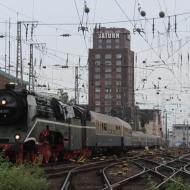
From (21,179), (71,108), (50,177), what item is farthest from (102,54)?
(21,179)

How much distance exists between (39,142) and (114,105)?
68.6m

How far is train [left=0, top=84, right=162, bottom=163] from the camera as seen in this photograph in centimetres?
2281

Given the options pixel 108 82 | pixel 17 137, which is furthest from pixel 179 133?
pixel 17 137

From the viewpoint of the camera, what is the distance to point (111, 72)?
7694 cm

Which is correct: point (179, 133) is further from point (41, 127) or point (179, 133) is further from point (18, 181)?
point (18, 181)

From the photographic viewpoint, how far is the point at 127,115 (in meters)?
91.6

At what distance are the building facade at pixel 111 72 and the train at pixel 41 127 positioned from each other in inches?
835

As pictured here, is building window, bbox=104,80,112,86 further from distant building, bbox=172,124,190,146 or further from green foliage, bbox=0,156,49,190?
distant building, bbox=172,124,190,146

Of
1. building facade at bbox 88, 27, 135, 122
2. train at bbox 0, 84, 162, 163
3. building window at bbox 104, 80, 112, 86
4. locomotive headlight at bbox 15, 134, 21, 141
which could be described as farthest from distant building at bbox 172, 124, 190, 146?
locomotive headlight at bbox 15, 134, 21, 141

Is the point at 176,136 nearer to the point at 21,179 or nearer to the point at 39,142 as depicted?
the point at 39,142

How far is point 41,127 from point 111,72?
52.9 m

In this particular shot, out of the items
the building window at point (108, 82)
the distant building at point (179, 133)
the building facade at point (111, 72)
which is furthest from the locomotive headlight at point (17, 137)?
the distant building at point (179, 133)

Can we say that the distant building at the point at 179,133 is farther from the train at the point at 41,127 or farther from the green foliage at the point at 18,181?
the green foliage at the point at 18,181

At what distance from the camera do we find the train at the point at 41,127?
22.8 meters
